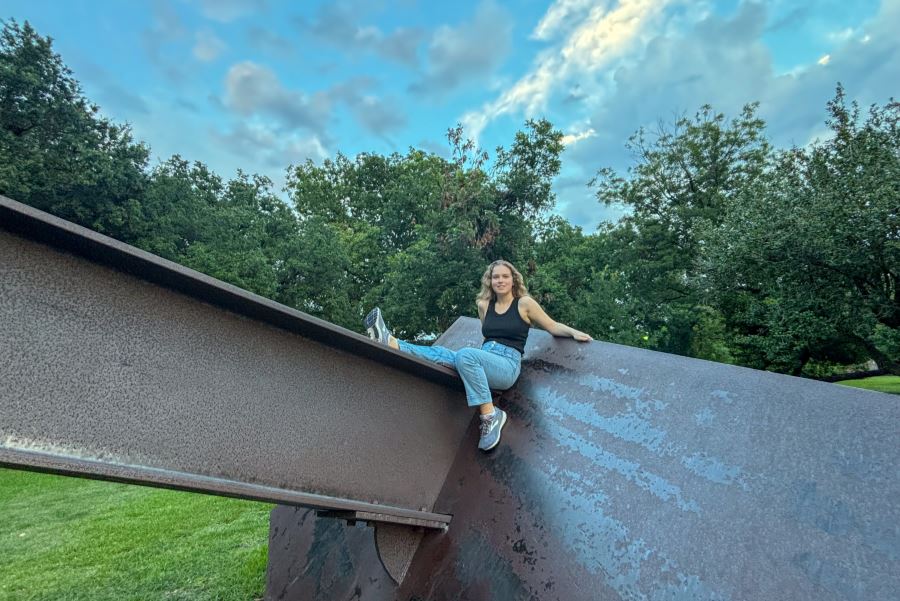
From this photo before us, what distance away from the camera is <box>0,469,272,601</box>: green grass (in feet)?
13.1

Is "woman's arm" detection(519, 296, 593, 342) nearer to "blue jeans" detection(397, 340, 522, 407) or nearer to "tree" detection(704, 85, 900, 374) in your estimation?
"blue jeans" detection(397, 340, 522, 407)

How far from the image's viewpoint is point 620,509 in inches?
79.0

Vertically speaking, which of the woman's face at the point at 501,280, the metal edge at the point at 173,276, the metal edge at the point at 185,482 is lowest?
the metal edge at the point at 185,482

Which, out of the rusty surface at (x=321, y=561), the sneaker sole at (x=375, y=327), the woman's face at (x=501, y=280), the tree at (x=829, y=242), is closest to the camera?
the rusty surface at (x=321, y=561)

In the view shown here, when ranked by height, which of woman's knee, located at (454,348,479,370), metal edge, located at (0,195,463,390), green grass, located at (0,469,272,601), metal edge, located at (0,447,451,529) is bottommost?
green grass, located at (0,469,272,601)

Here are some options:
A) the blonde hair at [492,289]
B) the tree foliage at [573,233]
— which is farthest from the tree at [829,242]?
the blonde hair at [492,289]

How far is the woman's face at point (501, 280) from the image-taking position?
3.41m

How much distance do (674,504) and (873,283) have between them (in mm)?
14529

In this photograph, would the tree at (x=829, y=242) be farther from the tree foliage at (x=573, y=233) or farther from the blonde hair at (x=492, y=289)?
the blonde hair at (x=492, y=289)

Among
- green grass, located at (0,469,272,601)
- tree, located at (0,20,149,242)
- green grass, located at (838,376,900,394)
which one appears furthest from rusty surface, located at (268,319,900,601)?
green grass, located at (838,376,900,394)

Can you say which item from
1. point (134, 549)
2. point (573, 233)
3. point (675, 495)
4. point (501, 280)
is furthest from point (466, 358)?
point (573, 233)

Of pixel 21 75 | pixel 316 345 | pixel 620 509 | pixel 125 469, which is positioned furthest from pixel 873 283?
pixel 21 75

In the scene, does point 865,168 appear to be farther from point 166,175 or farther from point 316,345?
point 166,175

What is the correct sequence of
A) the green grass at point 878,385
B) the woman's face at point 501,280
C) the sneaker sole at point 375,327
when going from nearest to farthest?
the sneaker sole at point 375,327, the woman's face at point 501,280, the green grass at point 878,385
